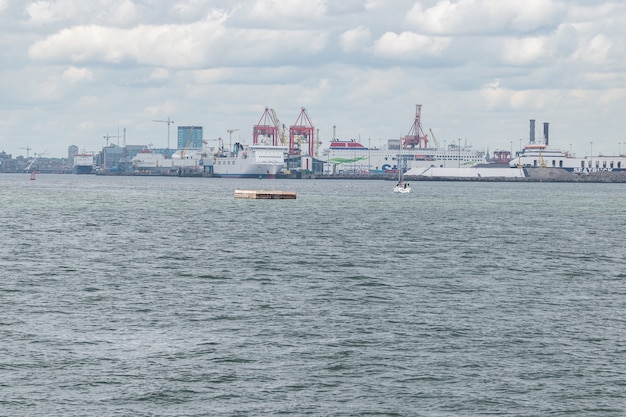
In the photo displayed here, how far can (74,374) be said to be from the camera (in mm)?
28375

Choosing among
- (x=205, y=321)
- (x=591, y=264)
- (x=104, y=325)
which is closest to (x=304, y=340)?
(x=205, y=321)

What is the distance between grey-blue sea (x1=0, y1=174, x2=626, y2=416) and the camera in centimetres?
2652

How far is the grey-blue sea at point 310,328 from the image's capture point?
26.5m

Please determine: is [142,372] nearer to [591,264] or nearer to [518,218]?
[591,264]

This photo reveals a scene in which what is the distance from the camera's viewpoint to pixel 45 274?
51.5 metres

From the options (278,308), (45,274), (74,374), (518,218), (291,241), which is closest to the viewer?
(74,374)

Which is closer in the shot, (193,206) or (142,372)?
(142,372)

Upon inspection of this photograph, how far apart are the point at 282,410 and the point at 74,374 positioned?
6663 millimetres

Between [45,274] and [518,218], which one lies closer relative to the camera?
[45,274]

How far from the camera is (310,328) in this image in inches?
1407

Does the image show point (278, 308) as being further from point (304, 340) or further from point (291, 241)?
point (291, 241)

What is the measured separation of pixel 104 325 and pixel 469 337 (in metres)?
12.9

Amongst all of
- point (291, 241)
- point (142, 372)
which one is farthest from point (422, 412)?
point (291, 241)

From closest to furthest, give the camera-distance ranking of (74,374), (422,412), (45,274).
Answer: (422,412) < (74,374) < (45,274)
